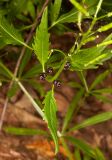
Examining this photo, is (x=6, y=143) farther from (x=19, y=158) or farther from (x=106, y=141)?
(x=106, y=141)

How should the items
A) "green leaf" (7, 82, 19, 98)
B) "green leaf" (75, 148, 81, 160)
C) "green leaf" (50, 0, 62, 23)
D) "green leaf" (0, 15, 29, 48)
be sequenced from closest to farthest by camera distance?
1. "green leaf" (0, 15, 29, 48)
2. "green leaf" (50, 0, 62, 23)
3. "green leaf" (7, 82, 19, 98)
4. "green leaf" (75, 148, 81, 160)

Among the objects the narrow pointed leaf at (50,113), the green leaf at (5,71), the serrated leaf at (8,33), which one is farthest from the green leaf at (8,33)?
the green leaf at (5,71)

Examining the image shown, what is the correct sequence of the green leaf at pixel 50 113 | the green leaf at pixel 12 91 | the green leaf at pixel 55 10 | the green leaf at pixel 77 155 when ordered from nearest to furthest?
the green leaf at pixel 50 113 → the green leaf at pixel 55 10 → the green leaf at pixel 12 91 → the green leaf at pixel 77 155

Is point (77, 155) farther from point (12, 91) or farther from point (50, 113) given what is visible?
point (50, 113)

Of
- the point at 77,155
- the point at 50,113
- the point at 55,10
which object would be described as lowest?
the point at 77,155

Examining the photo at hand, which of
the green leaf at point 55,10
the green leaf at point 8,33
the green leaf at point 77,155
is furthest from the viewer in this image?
the green leaf at point 77,155

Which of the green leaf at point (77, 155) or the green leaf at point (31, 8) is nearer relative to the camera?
the green leaf at point (31, 8)

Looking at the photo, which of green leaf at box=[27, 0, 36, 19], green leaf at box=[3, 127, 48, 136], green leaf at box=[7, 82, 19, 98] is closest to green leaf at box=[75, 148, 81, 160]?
green leaf at box=[3, 127, 48, 136]

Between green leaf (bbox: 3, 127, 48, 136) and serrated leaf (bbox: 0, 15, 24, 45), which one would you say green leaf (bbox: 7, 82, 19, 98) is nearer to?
green leaf (bbox: 3, 127, 48, 136)

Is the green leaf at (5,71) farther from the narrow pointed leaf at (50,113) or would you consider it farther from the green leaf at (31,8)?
the narrow pointed leaf at (50,113)

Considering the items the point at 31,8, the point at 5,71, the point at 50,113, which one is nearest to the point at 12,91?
Result: the point at 5,71

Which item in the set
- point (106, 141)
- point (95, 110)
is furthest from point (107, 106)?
point (106, 141)
